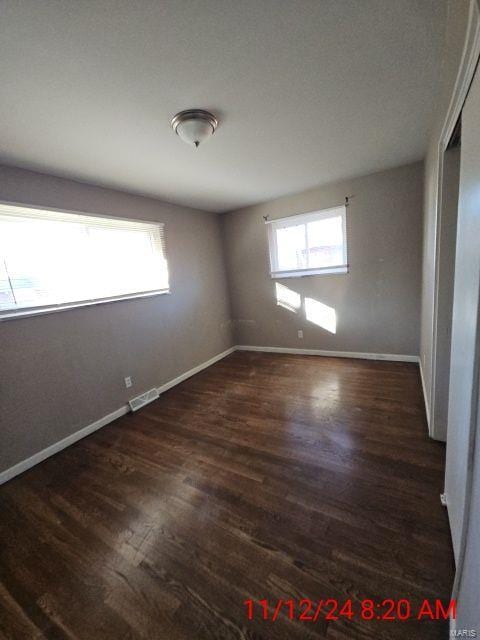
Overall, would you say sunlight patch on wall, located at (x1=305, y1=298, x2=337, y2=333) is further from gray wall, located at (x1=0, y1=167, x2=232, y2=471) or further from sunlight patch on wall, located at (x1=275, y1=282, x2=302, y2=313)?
gray wall, located at (x1=0, y1=167, x2=232, y2=471)

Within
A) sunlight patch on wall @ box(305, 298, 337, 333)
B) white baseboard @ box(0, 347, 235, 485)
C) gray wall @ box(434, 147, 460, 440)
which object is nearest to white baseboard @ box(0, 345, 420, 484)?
white baseboard @ box(0, 347, 235, 485)

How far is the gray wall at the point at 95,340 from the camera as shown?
6.37 feet

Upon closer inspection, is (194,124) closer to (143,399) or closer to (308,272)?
(308,272)

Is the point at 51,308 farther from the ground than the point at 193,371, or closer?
farther from the ground

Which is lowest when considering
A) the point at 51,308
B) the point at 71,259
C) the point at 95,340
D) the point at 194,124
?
the point at 95,340

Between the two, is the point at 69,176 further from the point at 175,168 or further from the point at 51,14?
the point at 51,14

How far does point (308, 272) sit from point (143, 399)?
275 centimetres

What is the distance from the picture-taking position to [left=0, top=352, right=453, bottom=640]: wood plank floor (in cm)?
101

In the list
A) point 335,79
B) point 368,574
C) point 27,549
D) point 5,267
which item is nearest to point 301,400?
point 368,574

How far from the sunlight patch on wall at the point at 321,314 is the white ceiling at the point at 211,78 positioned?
1.90 m

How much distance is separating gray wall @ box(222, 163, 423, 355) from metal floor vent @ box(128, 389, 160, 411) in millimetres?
1993

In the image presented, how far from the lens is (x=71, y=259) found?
2.29m

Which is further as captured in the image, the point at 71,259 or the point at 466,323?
the point at 71,259

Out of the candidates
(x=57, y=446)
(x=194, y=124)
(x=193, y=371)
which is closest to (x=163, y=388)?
(x=193, y=371)
